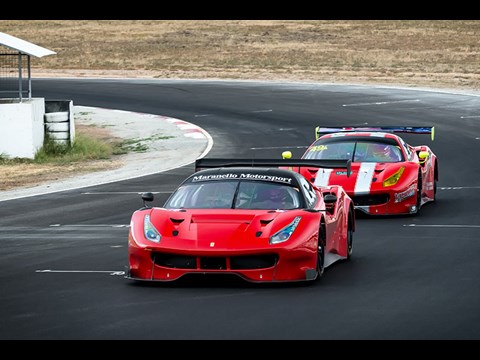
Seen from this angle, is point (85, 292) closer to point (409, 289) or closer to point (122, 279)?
point (122, 279)

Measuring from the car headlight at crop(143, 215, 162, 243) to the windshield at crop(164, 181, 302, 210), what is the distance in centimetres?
60

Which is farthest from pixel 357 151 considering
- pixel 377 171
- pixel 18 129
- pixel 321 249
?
pixel 18 129

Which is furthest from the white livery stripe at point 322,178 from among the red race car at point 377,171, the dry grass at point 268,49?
the dry grass at point 268,49

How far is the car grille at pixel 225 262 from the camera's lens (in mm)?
12375

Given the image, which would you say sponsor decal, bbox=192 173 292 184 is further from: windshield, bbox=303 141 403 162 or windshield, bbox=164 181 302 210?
windshield, bbox=303 141 403 162

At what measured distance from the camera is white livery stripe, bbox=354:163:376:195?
18844 mm

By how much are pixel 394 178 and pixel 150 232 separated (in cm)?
702

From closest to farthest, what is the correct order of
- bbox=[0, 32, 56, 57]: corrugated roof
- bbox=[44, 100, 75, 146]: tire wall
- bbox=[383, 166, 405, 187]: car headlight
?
bbox=[383, 166, 405, 187]: car headlight → bbox=[0, 32, 56, 57]: corrugated roof → bbox=[44, 100, 75, 146]: tire wall

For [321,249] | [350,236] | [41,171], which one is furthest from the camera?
[41,171]

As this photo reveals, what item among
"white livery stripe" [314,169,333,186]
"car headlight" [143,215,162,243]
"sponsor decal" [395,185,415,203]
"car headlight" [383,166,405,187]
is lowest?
"sponsor decal" [395,185,415,203]

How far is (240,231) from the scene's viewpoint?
12594 mm

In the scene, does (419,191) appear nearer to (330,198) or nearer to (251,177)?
(330,198)

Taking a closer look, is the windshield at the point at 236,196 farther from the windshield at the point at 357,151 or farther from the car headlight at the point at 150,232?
the windshield at the point at 357,151

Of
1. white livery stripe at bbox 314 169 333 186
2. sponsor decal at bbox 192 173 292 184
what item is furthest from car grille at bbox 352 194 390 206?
sponsor decal at bbox 192 173 292 184
